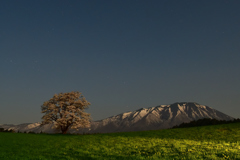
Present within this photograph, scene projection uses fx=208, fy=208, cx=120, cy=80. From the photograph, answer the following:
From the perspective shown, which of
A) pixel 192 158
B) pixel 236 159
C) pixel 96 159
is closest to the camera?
pixel 236 159

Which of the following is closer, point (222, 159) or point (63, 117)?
point (222, 159)

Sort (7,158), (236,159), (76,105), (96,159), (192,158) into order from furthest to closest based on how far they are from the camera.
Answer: (76,105)
(7,158)
(96,159)
(192,158)
(236,159)

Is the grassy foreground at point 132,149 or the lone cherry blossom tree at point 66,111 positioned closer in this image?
the grassy foreground at point 132,149

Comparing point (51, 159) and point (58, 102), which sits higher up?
point (58, 102)

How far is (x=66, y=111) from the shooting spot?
7169 centimetres

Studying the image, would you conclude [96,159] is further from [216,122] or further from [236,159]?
[216,122]

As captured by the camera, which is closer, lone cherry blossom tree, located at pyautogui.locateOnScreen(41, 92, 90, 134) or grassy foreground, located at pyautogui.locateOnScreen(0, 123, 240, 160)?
grassy foreground, located at pyautogui.locateOnScreen(0, 123, 240, 160)

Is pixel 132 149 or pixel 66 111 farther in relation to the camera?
pixel 66 111

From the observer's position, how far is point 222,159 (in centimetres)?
1507

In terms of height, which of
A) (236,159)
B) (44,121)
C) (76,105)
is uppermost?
(76,105)

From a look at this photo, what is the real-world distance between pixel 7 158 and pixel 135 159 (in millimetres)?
11809

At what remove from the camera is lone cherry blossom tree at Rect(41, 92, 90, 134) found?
71.0 m

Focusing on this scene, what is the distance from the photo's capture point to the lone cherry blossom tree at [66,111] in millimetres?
71000

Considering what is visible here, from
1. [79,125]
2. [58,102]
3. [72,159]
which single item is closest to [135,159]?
[72,159]
